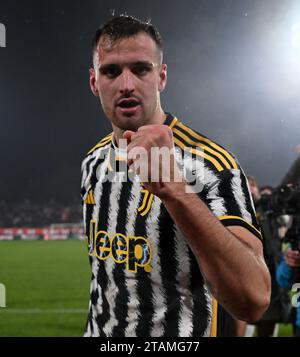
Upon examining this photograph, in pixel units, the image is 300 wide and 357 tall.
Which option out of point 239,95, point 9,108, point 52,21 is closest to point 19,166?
point 9,108

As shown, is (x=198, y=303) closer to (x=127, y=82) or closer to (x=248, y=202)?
(x=248, y=202)

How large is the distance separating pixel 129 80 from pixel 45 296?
6.80m

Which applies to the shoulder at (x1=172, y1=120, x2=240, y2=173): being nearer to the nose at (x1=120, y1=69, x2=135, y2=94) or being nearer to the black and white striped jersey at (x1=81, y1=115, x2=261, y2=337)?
the black and white striped jersey at (x1=81, y1=115, x2=261, y2=337)

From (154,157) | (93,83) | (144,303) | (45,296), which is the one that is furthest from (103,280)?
(45,296)

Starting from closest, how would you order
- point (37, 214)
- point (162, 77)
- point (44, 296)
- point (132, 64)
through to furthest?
point (132, 64) < point (162, 77) < point (44, 296) < point (37, 214)

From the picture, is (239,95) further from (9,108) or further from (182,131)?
(9,108)

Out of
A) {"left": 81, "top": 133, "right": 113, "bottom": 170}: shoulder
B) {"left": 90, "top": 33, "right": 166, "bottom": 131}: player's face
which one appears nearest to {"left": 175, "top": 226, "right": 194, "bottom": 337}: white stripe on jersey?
{"left": 90, "top": 33, "right": 166, "bottom": 131}: player's face

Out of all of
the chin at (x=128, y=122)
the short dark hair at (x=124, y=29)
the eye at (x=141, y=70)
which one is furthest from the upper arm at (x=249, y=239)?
the short dark hair at (x=124, y=29)

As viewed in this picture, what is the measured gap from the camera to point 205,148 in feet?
5.49

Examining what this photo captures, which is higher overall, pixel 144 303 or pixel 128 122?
pixel 128 122

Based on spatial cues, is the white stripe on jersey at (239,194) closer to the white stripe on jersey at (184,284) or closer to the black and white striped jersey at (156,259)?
the black and white striped jersey at (156,259)

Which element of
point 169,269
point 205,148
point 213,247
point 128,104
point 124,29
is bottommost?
point 169,269

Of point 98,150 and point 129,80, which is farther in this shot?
point 98,150

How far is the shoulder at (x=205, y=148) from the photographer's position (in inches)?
62.1
